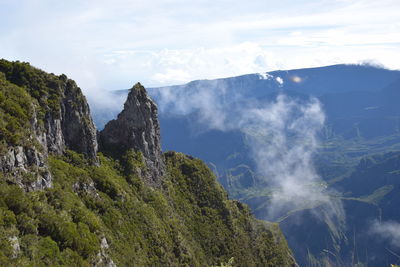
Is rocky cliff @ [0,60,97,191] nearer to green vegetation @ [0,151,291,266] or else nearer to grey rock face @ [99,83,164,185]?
green vegetation @ [0,151,291,266]

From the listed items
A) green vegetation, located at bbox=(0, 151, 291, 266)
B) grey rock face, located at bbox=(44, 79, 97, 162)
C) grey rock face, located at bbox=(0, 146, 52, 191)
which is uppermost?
grey rock face, located at bbox=(44, 79, 97, 162)

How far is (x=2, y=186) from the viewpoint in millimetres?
54906

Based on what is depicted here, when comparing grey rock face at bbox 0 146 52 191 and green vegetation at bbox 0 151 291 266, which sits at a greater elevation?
grey rock face at bbox 0 146 52 191

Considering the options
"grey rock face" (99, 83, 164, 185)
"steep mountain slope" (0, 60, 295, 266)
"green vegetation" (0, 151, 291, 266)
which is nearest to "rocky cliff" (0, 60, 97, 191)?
"steep mountain slope" (0, 60, 295, 266)

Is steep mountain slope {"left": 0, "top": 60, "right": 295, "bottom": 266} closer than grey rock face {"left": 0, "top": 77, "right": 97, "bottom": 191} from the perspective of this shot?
Yes

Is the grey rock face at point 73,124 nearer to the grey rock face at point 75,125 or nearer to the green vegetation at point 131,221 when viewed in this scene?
the grey rock face at point 75,125

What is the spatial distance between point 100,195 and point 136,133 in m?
38.8

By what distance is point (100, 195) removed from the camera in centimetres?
9138

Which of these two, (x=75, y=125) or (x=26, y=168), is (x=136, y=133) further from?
(x=26, y=168)

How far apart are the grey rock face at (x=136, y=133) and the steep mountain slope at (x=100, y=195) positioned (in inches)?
14.6

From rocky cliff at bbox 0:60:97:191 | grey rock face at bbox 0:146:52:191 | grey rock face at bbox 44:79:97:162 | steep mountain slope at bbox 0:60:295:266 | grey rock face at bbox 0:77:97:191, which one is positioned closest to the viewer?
steep mountain slope at bbox 0:60:295:266

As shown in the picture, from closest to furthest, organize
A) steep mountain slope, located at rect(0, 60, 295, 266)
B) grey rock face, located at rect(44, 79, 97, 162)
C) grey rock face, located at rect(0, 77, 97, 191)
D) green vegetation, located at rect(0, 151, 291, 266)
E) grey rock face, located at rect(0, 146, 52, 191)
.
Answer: green vegetation, located at rect(0, 151, 291, 266) → steep mountain slope, located at rect(0, 60, 295, 266) → grey rock face, located at rect(0, 146, 52, 191) → grey rock face, located at rect(0, 77, 97, 191) → grey rock face, located at rect(44, 79, 97, 162)

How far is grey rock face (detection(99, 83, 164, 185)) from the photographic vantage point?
405 ft

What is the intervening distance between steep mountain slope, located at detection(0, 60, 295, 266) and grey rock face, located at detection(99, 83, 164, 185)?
371mm
